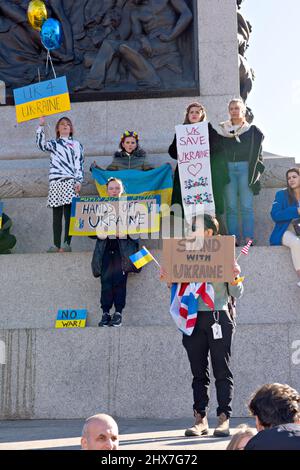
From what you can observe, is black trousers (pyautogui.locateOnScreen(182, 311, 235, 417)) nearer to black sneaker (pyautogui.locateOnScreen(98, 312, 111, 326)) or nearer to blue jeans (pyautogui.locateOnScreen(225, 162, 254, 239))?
black sneaker (pyautogui.locateOnScreen(98, 312, 111, 326))

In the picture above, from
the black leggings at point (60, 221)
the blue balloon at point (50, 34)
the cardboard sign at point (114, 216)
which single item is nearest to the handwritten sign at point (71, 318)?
the cardboard sign at point (114, 216)

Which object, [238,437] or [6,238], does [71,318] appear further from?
[238,437]

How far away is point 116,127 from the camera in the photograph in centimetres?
1248

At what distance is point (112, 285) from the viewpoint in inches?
362

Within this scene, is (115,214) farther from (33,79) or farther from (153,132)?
(33,79)

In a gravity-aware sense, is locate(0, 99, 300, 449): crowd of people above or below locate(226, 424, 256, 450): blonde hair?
above

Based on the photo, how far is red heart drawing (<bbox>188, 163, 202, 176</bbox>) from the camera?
10.1 m

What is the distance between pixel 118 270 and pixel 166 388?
5.09 feet

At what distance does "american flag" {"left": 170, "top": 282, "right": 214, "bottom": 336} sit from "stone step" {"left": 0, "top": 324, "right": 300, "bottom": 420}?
158 cm

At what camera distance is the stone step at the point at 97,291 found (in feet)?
30.5

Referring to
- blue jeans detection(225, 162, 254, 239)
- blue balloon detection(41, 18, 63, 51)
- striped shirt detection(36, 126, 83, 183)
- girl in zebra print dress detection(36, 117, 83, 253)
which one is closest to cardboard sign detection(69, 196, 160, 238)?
girl in zebra print dress detection(36, 117, 83, 253)

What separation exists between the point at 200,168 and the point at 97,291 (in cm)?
191

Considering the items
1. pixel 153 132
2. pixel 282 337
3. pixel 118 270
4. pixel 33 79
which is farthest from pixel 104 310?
pixel 33 79

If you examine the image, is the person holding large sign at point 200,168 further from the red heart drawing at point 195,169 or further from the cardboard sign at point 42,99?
the cardboard sign at point 42,99
